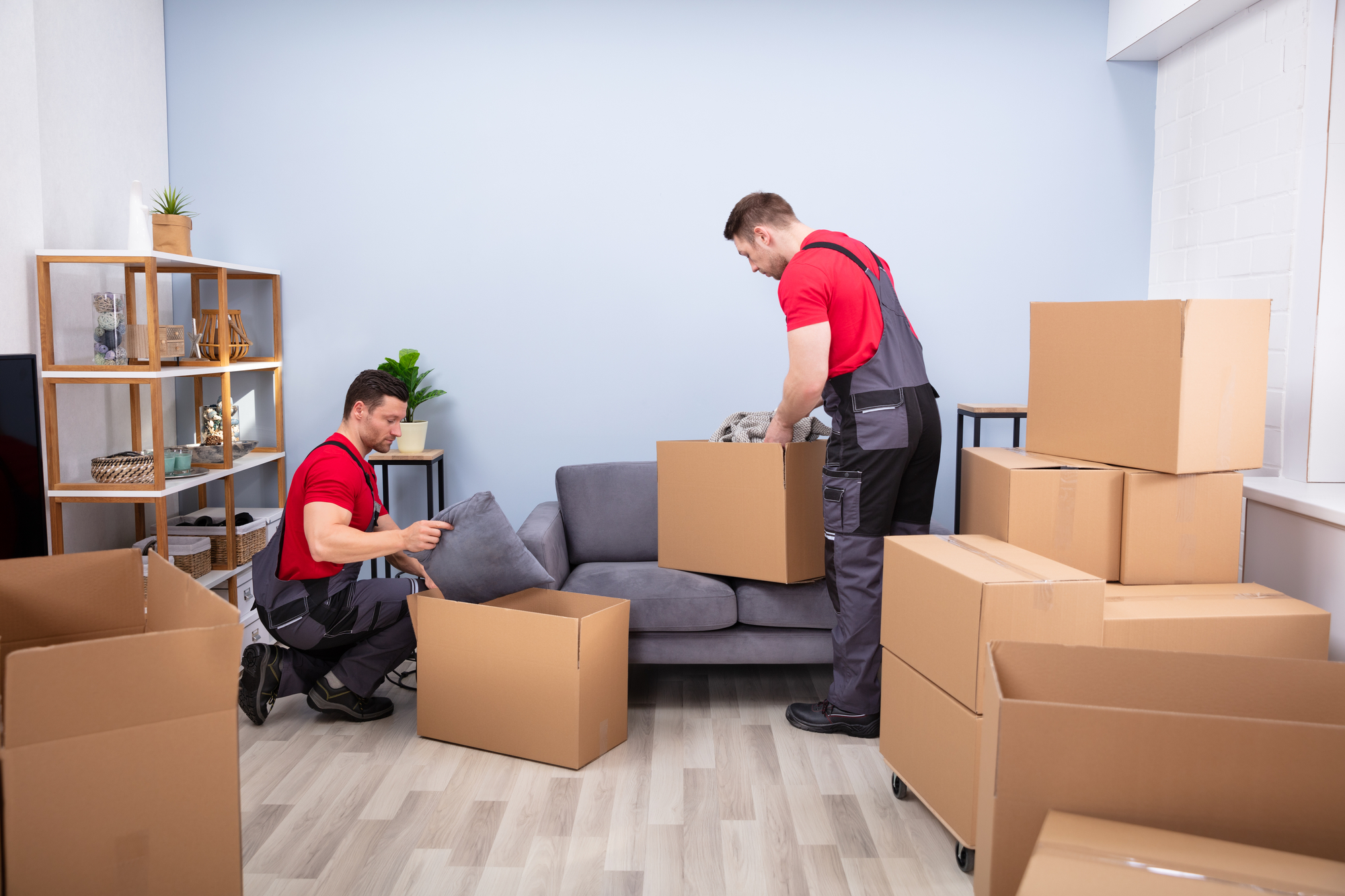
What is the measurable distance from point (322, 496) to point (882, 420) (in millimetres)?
1559

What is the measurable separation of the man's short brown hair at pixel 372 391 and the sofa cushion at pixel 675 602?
2.81 ft

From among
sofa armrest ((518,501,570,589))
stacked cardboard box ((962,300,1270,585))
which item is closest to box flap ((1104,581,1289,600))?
stacked cardboard box ((962,300,1270,585))

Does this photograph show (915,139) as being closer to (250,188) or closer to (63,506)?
(250,188)

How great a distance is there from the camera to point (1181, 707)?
1.03m

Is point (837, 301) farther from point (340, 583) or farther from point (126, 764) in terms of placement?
point (126, 764)

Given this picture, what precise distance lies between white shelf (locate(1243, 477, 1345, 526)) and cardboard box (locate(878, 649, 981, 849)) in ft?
3.70

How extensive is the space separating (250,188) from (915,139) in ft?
8.85

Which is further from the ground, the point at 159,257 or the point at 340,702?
the point at 159,257

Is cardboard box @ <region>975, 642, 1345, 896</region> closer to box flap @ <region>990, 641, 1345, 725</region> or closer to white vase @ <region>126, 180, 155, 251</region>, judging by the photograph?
box flap @ <region>990, 641, 1345, 725</region>

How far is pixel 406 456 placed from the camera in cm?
337

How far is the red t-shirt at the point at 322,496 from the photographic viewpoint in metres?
2.43

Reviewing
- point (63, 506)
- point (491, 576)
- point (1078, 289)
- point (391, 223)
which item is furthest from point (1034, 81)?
point (63, 506)

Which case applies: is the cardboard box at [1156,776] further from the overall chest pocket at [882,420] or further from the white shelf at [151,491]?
the white shelf at [151,491]

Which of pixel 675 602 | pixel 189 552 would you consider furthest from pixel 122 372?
pixel 675 602
